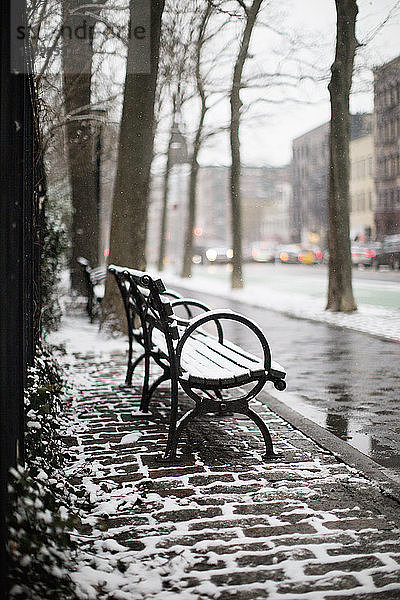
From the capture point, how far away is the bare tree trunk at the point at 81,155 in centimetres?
1383

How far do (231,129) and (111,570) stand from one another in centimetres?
2035

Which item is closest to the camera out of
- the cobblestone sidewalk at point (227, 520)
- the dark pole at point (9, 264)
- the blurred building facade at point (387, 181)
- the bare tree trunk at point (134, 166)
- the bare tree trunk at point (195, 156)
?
the dark pole at point (9, 264)

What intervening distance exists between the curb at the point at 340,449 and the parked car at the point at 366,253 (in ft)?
110

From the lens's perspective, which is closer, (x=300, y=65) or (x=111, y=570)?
(x=111, y=570)

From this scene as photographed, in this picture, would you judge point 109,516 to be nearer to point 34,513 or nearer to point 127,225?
point 34,513

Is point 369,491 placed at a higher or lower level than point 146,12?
lower

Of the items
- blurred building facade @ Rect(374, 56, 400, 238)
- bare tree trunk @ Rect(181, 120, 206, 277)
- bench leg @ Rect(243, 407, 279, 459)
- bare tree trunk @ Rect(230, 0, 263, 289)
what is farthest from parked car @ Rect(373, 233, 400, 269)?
bench leg @ Rect(243, 407, 279, 459)

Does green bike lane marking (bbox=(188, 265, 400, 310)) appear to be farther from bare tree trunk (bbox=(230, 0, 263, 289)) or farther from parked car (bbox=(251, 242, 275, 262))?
parked car (bbox=(251, 242, 275, 262))

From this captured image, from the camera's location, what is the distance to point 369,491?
4.70 meters

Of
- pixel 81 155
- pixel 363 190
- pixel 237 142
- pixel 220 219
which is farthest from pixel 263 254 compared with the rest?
pixel 81 155

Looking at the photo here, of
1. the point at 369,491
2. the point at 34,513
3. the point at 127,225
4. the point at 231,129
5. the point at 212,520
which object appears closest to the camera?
the point at 34,513

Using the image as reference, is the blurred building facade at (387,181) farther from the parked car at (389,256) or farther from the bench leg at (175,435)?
the bench leg at (175,435)

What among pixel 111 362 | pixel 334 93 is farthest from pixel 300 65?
pixel 111 362

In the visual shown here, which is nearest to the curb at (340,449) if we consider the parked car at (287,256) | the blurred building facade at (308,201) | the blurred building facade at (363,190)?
the blurred building facade at (308,201)
